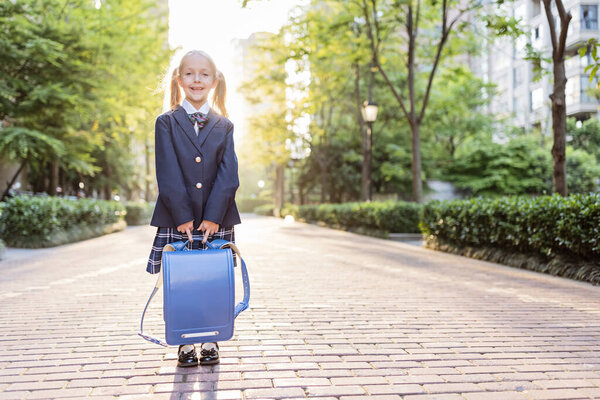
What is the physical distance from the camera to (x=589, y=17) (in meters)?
33.8

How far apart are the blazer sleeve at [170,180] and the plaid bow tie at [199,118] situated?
0.17m

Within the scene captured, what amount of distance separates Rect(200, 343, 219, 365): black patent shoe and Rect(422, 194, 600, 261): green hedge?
581cm

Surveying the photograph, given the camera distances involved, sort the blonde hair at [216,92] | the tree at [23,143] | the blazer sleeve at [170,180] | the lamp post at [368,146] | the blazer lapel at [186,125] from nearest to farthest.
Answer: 1. the blazer sleeve at [170,180]
2. the blazer lapel at [186,125]
3. the blonde hair at [216,92]
4. the tree at [23,143]
5. the lamp post at [368,146]

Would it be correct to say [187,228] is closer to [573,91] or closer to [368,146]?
[368,146]

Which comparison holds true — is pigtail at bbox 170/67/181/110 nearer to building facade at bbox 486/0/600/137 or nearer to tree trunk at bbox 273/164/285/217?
building facade at bbox 486/0/600/137

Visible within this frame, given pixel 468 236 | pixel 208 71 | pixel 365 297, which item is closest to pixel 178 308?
pixel 208 71

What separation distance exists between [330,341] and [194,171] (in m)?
1.70

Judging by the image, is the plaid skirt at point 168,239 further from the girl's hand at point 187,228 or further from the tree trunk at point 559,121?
the tree trunk at point 559,121

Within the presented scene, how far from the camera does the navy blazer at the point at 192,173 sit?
310 centimetres

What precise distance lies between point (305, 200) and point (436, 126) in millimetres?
11289

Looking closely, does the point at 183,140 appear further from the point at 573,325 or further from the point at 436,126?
the point at 436,126

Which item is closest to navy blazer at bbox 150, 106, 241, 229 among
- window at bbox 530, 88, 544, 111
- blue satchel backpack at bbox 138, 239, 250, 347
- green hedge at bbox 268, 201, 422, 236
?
blue satchel backpack at bbox 138, 239, 250, 347

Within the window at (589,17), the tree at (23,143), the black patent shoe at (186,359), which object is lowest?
the black patent shoe at (186,359)

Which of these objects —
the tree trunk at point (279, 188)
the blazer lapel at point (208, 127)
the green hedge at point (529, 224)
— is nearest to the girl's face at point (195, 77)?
the blazer lapel at point (208, 127)
